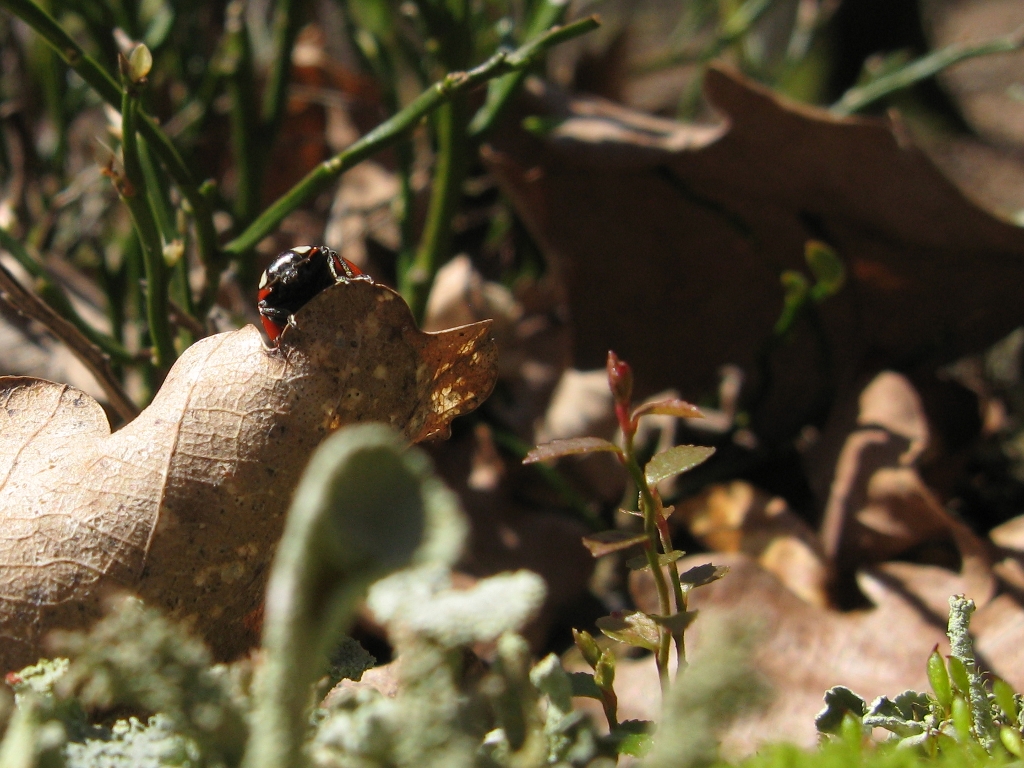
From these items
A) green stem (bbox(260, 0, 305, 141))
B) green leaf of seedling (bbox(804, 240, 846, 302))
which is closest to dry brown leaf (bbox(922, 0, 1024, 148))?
green leaf of seedling (bbox(804, 240, 846, 302))

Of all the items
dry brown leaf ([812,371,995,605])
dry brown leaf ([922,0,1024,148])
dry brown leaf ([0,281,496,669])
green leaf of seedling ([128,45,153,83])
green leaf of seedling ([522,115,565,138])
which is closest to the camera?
dry brown leaf ([0,281,496,669])

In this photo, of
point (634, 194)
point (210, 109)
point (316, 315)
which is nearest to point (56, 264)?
point (210, 109)

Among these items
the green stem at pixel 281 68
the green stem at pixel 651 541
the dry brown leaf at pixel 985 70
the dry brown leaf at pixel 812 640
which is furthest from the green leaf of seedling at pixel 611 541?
the dry brown leaf at pixel 985 70

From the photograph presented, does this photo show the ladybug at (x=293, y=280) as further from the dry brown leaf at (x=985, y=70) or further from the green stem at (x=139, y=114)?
the dry brown leaf at (x=985, y=70)

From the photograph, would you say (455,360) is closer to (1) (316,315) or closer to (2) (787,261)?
(1) (316,315)

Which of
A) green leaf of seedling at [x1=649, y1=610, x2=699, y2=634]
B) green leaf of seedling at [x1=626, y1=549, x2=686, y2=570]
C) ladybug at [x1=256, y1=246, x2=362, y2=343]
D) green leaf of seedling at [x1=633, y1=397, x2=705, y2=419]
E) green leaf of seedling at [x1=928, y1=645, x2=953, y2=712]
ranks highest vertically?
ladybug at [x1=256, y1=246, x2=362, y2=343]

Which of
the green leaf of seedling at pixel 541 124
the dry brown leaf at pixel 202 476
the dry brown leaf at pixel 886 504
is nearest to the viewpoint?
the dry brown leaf at pixel 202 476

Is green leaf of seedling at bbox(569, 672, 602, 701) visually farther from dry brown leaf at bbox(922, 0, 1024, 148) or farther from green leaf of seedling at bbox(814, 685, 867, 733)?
dry brown leaf at bbox(922, 0, 1024, 148)
